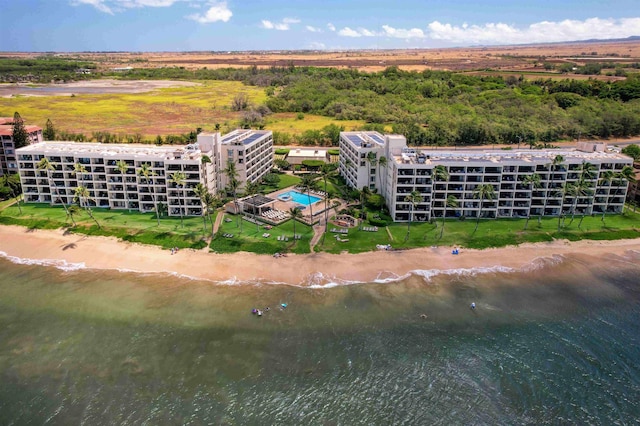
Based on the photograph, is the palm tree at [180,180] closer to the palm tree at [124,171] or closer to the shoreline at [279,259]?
the palm tree at [124,171]

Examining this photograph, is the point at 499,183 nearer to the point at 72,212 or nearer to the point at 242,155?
the point at 242,155

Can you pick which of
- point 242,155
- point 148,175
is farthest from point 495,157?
point 148,175

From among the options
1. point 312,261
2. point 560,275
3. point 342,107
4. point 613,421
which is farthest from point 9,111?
point 613,421

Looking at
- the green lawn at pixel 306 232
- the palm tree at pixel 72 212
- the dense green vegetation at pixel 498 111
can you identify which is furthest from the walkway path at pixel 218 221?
the dense green vegetation at pixel 498 111

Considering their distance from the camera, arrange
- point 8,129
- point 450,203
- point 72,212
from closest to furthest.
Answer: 1. point 450,203
2. point 72,212
3. point 8,129

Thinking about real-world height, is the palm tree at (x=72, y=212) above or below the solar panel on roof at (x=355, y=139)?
below

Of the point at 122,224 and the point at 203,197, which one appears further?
the point at 122,224

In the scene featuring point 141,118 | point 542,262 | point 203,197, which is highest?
point 141,118

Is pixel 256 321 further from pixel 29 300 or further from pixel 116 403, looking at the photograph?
pixel 29 300
